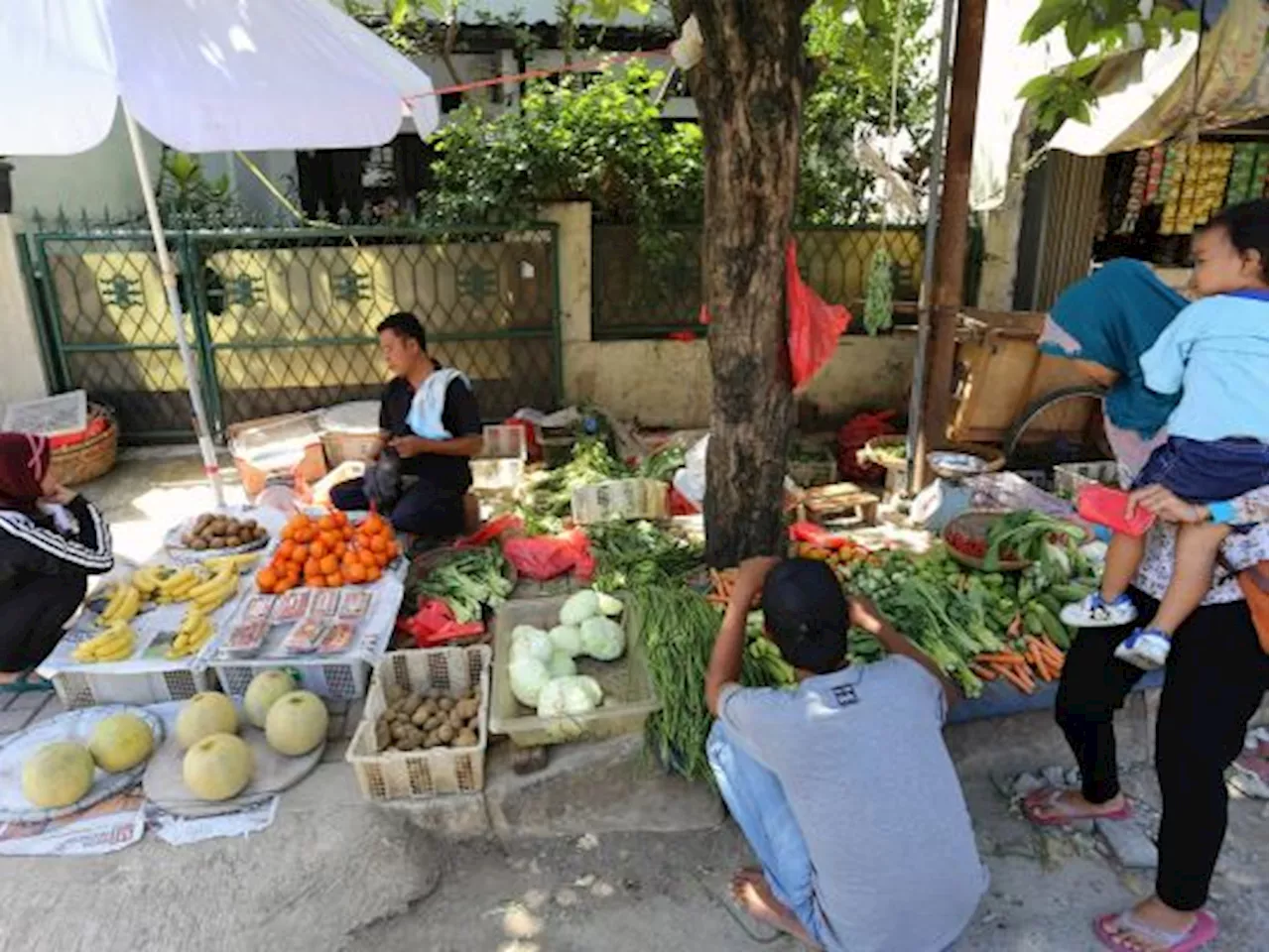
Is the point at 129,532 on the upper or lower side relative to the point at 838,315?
lower

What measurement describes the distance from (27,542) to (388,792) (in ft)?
6.39

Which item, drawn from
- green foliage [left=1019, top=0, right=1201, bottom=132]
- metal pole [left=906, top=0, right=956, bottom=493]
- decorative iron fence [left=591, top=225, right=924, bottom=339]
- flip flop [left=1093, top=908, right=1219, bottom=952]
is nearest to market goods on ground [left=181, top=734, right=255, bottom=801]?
flip flop [left=1093, top=908, right=1219, bottom=952]

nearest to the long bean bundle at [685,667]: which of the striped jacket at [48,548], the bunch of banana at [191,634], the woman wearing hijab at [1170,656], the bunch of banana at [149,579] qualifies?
the woman wearing hijab at [1170,656]

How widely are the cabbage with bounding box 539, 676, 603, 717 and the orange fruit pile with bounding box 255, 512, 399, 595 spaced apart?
4.56 feet

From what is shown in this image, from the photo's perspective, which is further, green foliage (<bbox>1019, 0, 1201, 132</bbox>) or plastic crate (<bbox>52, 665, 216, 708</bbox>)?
plastic crate (<bbox>52, 665, 216, 708</bbox>)

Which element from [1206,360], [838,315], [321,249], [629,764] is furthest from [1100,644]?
[321,249]

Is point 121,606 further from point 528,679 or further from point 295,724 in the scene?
point 528,679

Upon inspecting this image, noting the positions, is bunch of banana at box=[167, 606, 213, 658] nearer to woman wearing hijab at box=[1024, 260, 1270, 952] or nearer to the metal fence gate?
woman wearing hijab at box=[1024, 260, 1270, 952]

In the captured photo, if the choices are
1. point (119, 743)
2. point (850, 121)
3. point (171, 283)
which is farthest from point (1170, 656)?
point (850, 121)

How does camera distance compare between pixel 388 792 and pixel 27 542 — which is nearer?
pixel 388 792

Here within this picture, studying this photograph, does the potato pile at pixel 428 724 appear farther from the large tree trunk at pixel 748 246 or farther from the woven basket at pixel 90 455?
the woven basket at pixel 90 455

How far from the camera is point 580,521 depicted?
5.22m

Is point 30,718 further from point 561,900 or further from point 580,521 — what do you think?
point 580,521

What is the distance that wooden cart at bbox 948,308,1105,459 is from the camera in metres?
6.36
